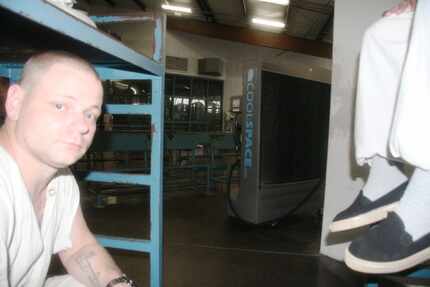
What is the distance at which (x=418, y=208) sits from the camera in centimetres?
67

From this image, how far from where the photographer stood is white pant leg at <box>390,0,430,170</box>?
1.98 ft

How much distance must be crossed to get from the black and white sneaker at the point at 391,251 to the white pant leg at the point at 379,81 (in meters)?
0.20

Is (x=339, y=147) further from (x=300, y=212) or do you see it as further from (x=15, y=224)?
(x=15, y=224)

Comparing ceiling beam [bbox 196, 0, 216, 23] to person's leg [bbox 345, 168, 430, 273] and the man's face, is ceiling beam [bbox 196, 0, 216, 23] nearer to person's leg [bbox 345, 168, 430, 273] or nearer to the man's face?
the man's face

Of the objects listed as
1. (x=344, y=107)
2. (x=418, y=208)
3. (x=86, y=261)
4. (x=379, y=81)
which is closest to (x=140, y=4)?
(x=344, y=107)

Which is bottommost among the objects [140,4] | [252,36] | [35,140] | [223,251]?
[223,251]

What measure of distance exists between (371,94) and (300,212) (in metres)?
2.88

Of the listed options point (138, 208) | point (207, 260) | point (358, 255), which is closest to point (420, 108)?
point (358, 255)

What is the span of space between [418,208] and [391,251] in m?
0.11

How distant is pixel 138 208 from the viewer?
11.6 ft

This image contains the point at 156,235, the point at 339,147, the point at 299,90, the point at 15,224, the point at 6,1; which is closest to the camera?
the point at 6,1

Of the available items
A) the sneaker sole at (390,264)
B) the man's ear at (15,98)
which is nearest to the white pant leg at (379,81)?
the sneaker sole at (390,264)

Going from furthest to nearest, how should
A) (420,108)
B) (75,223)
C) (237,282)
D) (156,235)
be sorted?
(237,282) → (156,235) → (75,223) → (420,108)

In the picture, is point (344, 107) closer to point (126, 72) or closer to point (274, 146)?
point (274, 146)
